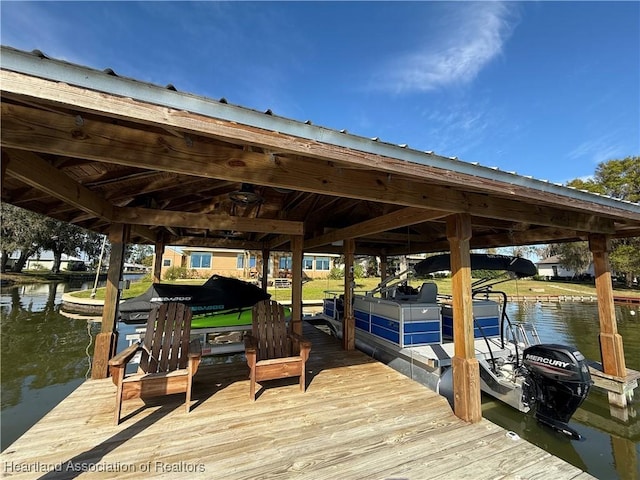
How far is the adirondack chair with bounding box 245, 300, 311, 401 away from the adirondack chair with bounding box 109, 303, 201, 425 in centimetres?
68

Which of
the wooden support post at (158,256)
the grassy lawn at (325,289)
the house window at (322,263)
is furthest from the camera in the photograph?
the house window at (322,263)

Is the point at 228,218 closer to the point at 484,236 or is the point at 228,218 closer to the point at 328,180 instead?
the point at 328,180

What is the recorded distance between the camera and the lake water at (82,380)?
3.55 m

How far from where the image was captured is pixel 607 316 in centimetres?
492

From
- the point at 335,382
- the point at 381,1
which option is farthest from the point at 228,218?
the point at 381,1

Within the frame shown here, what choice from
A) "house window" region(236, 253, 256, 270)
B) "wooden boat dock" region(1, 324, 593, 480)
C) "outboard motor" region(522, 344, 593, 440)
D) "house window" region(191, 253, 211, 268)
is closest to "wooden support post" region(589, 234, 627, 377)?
"outboard motor" region(522, 344, 593, 440)

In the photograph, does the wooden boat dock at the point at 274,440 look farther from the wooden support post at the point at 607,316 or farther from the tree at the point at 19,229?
the tree at the point at 19,229

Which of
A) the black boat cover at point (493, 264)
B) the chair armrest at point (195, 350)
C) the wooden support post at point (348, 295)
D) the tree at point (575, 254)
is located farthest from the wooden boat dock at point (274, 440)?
the tree at point (575, 254)

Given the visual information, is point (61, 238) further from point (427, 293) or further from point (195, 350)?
point (427, 293)

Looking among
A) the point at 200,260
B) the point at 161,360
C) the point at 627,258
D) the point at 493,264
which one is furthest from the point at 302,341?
the point at 627,258

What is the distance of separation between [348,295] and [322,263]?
2125cm

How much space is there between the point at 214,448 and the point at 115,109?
2759 millimetres

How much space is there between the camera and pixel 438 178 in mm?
2414

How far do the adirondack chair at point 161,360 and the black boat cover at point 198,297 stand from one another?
71.9 inches
